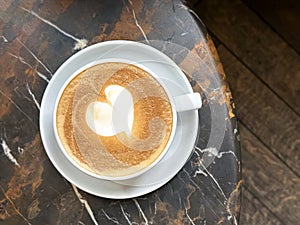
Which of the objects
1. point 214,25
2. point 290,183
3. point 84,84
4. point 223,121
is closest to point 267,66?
point 214,25

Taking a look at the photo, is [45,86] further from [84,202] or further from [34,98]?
[84,202]

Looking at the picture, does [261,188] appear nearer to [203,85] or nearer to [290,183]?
[290,183]

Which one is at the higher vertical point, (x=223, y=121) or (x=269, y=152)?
(x=223, y=121)

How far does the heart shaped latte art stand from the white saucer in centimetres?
7

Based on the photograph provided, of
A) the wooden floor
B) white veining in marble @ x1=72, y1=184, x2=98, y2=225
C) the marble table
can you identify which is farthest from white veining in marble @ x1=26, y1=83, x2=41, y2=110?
the wooden floor

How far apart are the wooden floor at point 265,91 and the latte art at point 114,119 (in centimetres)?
53

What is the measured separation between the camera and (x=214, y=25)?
4.58 feet

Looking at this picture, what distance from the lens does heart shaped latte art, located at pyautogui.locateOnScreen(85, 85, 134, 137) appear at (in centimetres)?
88

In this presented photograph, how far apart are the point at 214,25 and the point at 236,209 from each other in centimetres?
58

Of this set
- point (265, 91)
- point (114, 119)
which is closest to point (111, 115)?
point (114, 119)

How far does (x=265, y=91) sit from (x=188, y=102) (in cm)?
57

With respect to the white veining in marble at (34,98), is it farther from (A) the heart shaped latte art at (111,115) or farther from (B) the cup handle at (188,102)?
(B) the cup handle at (188,102)

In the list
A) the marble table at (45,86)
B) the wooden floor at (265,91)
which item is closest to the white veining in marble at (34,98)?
the marble table at (45,86)

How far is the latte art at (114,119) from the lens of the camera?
0.88 meters
